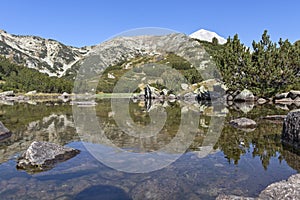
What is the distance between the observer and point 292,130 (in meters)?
12.4

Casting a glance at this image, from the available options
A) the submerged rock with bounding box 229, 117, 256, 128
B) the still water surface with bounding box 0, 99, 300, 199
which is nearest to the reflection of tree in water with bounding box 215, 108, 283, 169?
the still water surface with bounding box 0, 99, 300, 199

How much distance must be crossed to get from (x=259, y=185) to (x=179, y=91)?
85666 millimetres

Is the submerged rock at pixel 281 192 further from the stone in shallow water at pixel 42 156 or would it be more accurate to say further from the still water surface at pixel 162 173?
the stone in shallow water at pixel 42 156

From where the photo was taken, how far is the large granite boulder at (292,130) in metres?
11.9

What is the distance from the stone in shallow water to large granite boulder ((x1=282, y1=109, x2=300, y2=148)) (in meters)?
10.5

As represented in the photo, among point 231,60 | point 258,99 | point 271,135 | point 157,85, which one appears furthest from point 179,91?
point 271,135

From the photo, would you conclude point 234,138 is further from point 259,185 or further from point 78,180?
point 78,180

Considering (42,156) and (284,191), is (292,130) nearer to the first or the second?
(284,191)

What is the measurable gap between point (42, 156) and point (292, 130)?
11.7 m

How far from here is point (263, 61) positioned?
199 feet

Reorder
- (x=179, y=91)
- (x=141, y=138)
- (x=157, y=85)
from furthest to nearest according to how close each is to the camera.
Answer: (x=157, y=85) < (x=179, y=91) < (x=141, y=138)

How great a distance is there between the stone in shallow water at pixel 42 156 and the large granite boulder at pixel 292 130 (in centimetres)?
1053

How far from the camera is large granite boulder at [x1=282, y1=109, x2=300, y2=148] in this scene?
39.0 feet

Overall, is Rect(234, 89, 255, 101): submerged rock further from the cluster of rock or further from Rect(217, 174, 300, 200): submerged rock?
Rect(217, 174, 300, 200): submerged rock
